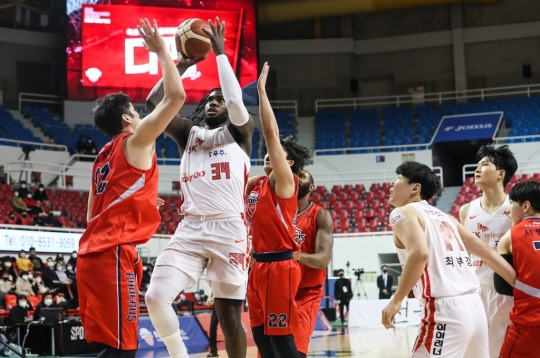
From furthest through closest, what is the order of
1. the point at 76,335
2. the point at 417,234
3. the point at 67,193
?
the point at 67,193 < the point at 76,335 < the point at 417,234

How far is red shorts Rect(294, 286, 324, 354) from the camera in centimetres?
566

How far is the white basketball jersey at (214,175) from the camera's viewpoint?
5340 mm

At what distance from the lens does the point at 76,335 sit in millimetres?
12805

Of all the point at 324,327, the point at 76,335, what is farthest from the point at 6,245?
the point at 324,327

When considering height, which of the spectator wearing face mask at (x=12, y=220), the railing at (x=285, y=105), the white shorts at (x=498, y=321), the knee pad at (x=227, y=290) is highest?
the railing at (x=285, y=105)

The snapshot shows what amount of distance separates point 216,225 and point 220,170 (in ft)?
1.29

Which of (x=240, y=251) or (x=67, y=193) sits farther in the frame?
(x=67, y=193)

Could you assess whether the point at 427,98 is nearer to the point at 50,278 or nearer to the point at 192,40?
the point at 50,278

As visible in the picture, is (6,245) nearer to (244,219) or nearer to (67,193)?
(67,193)

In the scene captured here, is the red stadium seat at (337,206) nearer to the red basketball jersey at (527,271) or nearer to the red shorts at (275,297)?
the red shorts at (275,297)

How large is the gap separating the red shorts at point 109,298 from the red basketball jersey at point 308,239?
6.20ft

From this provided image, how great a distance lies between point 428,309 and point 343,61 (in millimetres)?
29275

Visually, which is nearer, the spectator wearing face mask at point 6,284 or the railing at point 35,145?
the spectator wearing face mask at point 6,284

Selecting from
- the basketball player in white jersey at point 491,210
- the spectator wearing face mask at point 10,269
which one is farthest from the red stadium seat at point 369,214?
the basketball player in white jersey at point 491,210
